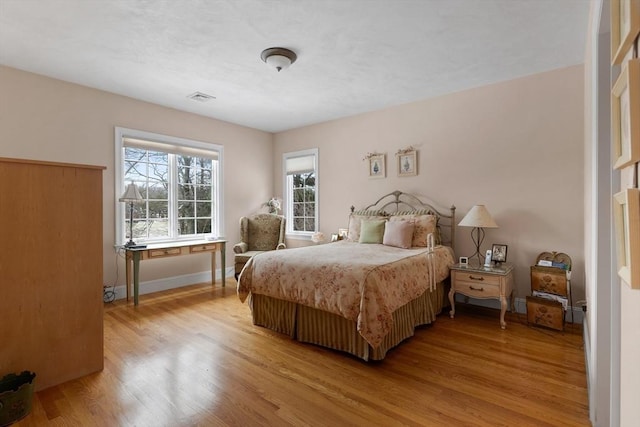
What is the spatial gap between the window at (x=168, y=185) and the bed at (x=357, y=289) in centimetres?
214

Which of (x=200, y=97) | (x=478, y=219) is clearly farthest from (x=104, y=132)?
(x=478, y=219)

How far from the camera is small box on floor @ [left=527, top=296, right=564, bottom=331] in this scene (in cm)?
296

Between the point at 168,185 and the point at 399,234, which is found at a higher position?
the point at 168,185

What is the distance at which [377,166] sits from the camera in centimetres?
468

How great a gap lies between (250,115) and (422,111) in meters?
2.56

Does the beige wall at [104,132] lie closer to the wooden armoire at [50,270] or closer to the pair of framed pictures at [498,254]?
Answer: the wooden armoire at [50,270]

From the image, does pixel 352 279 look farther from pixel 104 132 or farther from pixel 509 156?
pixel 104 132

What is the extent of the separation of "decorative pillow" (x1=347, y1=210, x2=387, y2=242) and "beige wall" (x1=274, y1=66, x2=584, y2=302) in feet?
1.17

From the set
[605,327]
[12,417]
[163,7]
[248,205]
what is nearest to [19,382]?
[12,417]

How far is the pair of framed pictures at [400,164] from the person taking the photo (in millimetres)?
4305

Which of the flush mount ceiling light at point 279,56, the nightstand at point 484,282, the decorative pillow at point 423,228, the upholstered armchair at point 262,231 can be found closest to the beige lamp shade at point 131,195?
the upholstered armchair at point 262,231

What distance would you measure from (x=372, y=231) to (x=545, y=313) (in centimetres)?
194

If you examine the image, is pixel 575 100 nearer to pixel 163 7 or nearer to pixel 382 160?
pixel 382 160

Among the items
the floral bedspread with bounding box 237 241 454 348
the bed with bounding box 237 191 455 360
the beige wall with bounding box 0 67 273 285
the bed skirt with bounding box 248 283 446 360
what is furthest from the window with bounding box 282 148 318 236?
the bed skirt with bounding box 248 283 446 360
